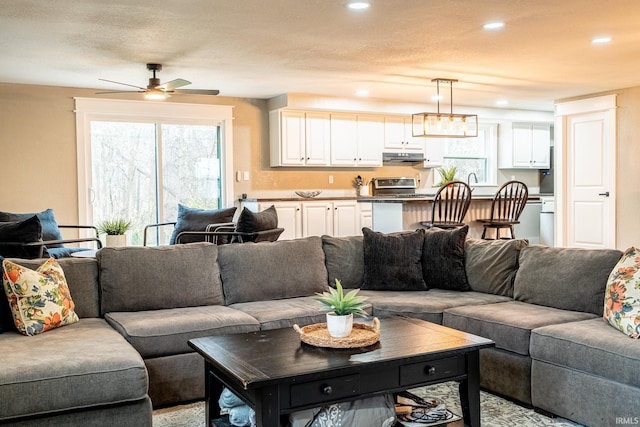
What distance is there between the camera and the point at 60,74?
20.8 ft

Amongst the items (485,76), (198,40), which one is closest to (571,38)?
(485,76)

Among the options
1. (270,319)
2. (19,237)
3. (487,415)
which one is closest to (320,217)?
(19,237)

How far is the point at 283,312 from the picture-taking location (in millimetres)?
3537

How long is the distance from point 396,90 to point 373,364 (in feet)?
19.2

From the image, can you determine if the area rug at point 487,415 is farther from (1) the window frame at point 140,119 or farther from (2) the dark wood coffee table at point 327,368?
(1) the window frame at point 140,119

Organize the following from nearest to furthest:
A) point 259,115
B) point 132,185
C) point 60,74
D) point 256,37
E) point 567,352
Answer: point 567,352, point 256,37, point 60,74, point 132,185, point 259,115

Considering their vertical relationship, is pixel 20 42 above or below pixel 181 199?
above

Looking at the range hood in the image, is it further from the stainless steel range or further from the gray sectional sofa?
the gray sectional sofa

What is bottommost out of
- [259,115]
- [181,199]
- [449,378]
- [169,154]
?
[449,378]

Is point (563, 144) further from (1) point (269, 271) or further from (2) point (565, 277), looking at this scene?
(1) point (269, 271)

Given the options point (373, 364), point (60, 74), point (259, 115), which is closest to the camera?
point (373, 364)

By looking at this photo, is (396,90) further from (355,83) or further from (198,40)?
(198,40)

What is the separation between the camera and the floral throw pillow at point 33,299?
2961 mm

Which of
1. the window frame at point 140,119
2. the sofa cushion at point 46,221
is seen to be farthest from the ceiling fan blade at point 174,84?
the window frame at point 140,119
